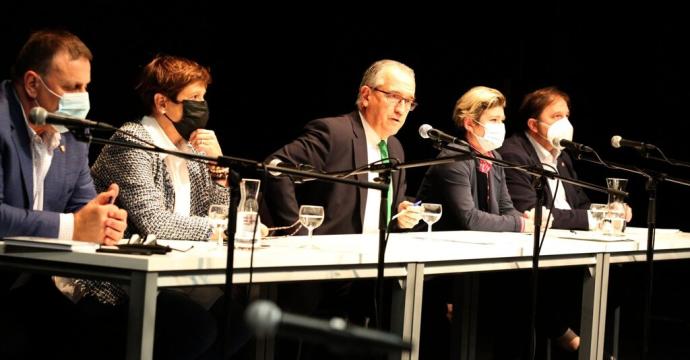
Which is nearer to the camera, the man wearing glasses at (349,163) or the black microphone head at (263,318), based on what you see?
the black microphone head at (263,318)

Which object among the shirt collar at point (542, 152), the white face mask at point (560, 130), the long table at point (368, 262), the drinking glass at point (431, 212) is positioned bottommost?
the long table at point (368, 262)

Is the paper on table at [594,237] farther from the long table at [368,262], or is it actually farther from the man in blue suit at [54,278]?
the man in blue suit at [54,278]

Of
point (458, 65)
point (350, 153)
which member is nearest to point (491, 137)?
point (350, 153)

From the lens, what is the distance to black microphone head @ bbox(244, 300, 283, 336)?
951 mm

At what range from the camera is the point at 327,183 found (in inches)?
154

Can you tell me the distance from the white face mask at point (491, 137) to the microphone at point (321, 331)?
3425 millimetres

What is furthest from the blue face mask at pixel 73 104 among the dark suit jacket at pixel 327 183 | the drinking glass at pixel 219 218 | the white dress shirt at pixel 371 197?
the white dress shirt at pixel 371 197

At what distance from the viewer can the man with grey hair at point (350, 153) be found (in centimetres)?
389

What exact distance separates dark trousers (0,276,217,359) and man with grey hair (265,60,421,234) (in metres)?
1.06

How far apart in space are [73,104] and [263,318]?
2.06 meters

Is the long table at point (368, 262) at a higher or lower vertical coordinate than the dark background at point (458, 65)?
lower

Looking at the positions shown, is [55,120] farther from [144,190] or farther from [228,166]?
[144,190]

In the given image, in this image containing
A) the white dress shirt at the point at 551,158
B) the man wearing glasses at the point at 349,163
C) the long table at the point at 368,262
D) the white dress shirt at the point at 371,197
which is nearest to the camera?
the long table at the point at 368,262

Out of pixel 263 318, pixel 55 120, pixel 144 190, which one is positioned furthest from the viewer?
pixel 144 190
